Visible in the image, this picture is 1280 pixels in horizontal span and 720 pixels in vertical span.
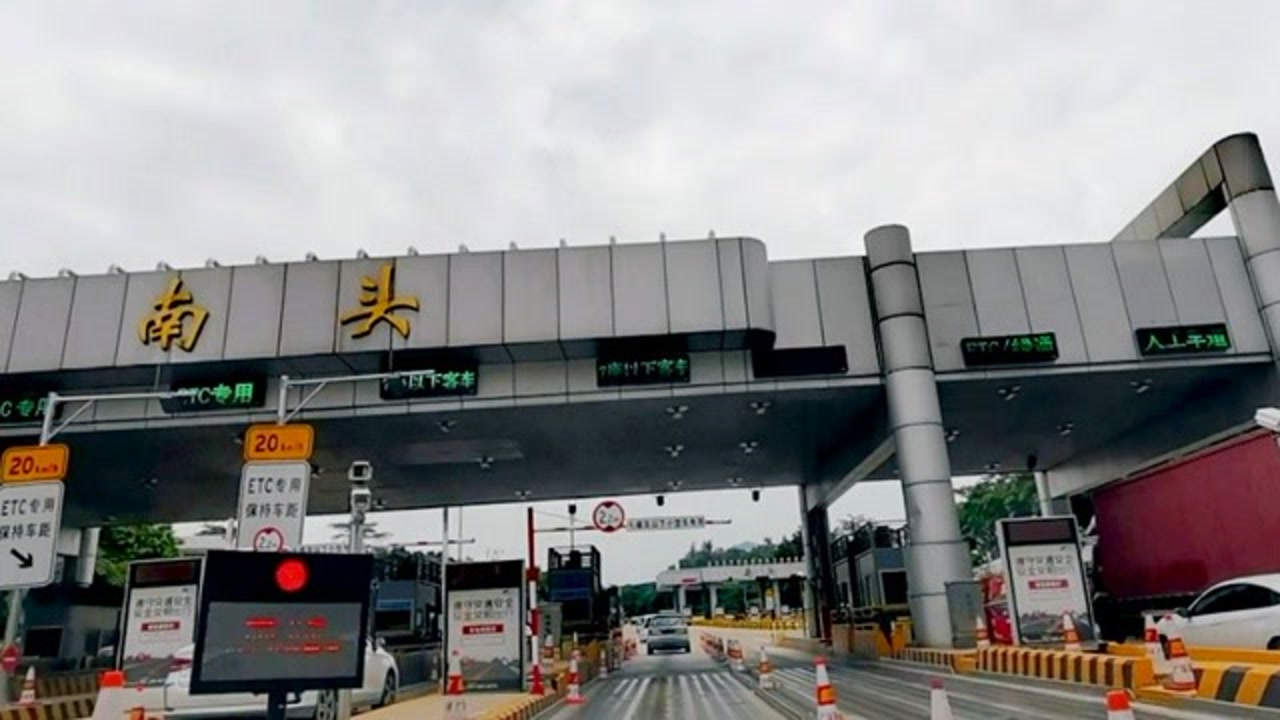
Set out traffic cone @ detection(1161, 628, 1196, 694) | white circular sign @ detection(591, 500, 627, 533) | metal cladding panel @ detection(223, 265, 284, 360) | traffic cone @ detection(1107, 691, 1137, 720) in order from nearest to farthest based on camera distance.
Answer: traffic cone @ detection(1107, 691, 1137, 720) → traffic cone @ detection(1161, 628, 1196, 694) → metal cladding panel @ detection(223, 265, 284, 360) → white circular sign @ detection(591, 500, 627, 533)

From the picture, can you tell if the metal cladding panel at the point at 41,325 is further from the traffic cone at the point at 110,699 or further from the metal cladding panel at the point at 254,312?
the traffic cone at the point at 110,699

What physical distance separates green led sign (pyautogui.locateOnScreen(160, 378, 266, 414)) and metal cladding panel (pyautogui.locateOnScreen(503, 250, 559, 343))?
604cm

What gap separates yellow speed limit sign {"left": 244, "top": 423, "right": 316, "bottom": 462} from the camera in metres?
11.2

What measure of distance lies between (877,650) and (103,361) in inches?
793

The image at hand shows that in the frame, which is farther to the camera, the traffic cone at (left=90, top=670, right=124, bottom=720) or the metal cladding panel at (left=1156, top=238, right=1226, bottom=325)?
the metal cladding panel at (left=1156, top=238, right=1226, bottom=325)

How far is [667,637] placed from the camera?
37375 mm

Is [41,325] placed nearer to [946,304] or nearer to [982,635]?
[946,304]

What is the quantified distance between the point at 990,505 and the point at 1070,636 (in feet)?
233

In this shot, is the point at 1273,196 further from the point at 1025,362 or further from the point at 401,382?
the point at 401,382

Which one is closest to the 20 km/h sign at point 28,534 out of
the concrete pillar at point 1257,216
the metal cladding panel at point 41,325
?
the metal cladding panel at point 41,325

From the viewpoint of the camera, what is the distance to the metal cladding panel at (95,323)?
19.6 m

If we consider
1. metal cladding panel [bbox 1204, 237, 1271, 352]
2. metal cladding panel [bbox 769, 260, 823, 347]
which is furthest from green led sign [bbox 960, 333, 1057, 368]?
metal cladding panel [bbox 1204, 237, 1271, 352]

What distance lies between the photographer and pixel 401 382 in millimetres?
19812

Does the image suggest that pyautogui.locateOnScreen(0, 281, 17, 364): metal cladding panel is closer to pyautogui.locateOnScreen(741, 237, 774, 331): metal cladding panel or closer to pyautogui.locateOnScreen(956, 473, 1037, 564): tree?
pyautogui.locateOnScreen(741, 237, 774, 331): metal cladding panel
